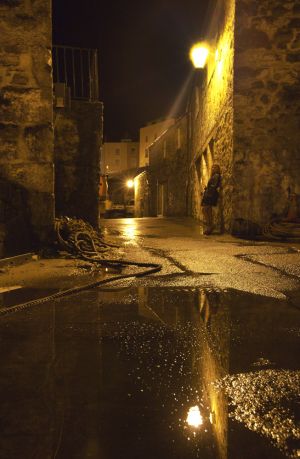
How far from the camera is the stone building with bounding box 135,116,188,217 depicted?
766 inches

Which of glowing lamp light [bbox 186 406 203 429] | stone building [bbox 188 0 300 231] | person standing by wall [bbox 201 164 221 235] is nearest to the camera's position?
glowing lamp light [bbox 186 406 203 429]

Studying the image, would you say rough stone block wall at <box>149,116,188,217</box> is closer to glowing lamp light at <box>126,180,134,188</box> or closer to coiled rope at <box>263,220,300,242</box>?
coiled rope at <box>263,220,300,242</box>

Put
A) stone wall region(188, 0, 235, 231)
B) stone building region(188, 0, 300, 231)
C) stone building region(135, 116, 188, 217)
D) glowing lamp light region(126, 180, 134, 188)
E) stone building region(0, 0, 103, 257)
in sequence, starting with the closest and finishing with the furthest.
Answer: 1. stone building region(0, 0, 103, 257)
2. stone building region(188, 0, 300, 231)
3. stone wall region(188, 0, 235, 231)
4. stone building region(135, 116, 188, 217)
5. glowing lamp light region(126, 180, 134, 188)

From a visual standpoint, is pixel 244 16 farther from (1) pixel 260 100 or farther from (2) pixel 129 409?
(2) pixel 129 409

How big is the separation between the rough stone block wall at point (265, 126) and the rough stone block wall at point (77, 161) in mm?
2974

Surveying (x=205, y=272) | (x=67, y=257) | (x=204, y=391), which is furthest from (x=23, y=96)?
(x=204, y=391)

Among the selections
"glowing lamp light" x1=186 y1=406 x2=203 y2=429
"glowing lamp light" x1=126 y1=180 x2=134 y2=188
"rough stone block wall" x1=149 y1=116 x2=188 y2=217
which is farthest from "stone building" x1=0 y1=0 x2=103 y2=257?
"glowing lamp light" x1=126 y1=180 x2=134 y2=188

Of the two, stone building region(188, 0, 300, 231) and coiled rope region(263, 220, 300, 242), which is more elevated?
stone building region(188, 0, 300, 231)

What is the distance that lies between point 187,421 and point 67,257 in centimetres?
402

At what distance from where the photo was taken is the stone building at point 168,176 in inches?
766

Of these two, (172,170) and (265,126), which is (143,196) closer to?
(172,170)

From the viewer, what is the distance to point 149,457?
3.98 feet

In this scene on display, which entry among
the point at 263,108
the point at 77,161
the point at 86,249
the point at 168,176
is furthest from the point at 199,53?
the point at 168,176

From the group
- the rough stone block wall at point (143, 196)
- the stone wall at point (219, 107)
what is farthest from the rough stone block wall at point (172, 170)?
the stone wall at point (219, 107)
